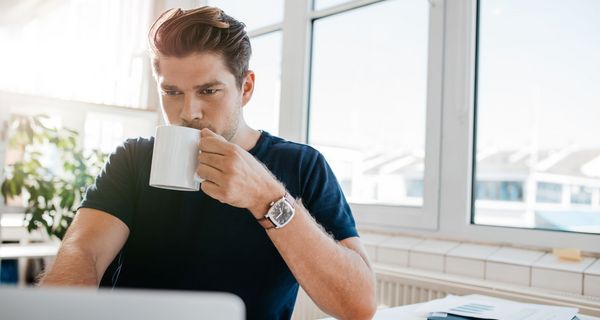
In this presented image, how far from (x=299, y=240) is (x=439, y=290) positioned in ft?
3.03

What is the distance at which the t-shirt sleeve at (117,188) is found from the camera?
1.08 m

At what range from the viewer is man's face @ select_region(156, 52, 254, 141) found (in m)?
1.06

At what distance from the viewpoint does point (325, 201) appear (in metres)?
1.10

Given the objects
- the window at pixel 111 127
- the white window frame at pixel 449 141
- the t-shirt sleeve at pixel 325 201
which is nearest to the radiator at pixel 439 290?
the white window frame at pixel 449 141

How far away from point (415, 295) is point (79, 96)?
2498mm

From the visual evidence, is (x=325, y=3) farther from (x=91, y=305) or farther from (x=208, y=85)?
(x=91, y=305)

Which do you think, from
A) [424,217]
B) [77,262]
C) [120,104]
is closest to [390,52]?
[424,217]

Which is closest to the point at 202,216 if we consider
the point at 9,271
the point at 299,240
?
the point at 299,240

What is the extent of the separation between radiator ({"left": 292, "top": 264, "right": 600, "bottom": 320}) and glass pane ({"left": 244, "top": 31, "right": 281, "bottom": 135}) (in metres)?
1.07

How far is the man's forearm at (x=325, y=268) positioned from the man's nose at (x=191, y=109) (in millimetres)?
305

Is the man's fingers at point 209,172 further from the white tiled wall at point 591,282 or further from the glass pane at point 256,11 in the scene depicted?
the glass pane at point 256,11

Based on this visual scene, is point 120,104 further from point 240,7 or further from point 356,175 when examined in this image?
point 356,175

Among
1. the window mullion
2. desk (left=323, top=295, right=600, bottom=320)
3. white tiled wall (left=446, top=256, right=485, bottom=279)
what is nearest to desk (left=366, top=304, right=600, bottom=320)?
desk (left=323, top=295, right=600, bottom=320)

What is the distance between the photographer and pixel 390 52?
2209mm
